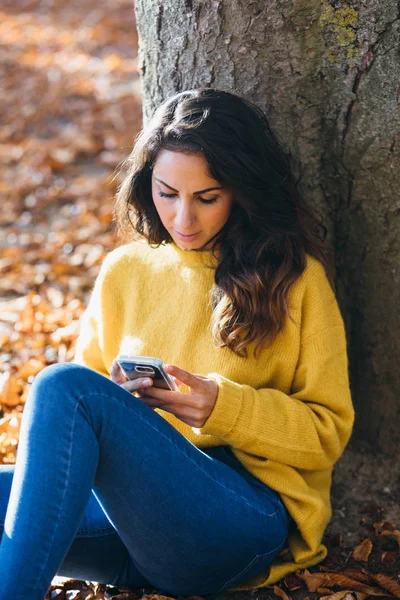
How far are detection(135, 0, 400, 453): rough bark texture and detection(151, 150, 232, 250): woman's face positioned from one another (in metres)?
0.41

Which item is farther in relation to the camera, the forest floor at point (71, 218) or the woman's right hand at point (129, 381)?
the forest floor at point (71, 218)

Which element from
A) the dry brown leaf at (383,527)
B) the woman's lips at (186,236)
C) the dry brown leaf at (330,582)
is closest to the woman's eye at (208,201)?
the woman's lips at (186,236)

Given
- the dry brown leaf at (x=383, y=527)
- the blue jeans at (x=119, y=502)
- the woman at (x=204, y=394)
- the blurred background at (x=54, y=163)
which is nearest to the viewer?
the blue jeans at (x=119, y=502)

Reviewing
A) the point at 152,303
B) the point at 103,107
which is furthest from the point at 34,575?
the point at 103,107

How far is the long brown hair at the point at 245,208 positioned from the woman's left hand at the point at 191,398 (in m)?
0.21

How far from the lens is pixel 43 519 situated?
1889 millimetres

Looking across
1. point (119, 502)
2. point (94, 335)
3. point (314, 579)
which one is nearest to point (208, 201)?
point (94, 335)

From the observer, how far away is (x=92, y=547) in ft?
7.60

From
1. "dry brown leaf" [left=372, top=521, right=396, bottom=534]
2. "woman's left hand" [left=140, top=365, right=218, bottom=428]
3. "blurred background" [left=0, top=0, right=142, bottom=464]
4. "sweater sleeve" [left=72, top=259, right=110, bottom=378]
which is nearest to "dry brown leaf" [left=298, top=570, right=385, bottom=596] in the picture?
"dry brown leaf" [left=372, top=521, right=396, bottom=534]

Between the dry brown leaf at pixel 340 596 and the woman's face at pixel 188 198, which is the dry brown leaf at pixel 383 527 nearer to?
the dry brown leaf at pixel 340 596

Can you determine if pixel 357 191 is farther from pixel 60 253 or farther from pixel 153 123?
pixel 60 253

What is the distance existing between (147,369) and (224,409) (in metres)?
0.24

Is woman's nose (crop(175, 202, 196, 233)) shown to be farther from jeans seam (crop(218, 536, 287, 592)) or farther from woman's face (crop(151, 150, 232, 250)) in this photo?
jeans seam (crop(218, 536, 287, 592))

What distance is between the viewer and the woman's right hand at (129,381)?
2180 mm
